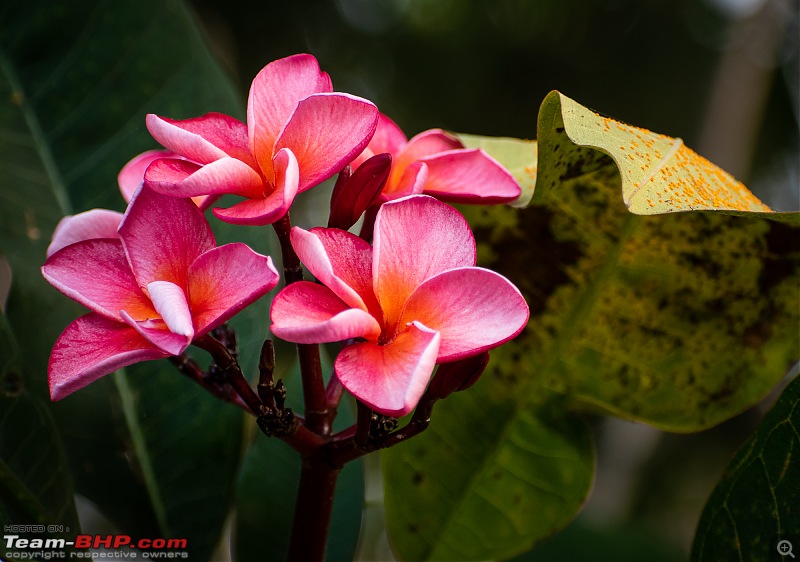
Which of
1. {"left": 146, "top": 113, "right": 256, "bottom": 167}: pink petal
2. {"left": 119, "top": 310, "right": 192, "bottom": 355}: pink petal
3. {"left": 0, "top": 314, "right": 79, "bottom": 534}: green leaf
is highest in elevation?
{"left": 146, "top": 113, "right": 256, "bottom": 167}: pink petal

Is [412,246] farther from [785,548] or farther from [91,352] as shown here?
[785,548]

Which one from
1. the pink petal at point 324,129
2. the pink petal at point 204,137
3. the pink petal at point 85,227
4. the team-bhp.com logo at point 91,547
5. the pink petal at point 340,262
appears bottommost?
the team-bhp.com logo at point 91,547

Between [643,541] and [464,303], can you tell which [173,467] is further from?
[643,541]

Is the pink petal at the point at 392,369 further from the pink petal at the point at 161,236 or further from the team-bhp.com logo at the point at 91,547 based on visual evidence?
the team-bhp.com logo at the point at 91,547

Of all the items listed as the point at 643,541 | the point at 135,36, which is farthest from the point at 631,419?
the point at 643,541

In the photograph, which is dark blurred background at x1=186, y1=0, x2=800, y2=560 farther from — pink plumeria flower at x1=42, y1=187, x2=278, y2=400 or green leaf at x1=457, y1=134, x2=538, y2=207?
pink plumeria flower at x1=42, y1=187, x2=278, y2=400

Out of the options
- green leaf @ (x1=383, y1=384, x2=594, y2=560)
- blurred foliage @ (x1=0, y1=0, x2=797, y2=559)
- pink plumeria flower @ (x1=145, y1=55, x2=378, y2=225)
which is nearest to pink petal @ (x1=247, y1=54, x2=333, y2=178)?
pink plumeria flower @ (x1=145, y1=55, x2=378, y2=225)

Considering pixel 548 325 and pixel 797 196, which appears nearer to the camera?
pixel 548 325

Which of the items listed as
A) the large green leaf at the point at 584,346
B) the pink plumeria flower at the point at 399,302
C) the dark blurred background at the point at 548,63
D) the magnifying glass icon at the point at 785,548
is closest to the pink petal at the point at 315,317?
the pink plumeria flower at the point at 399,302
